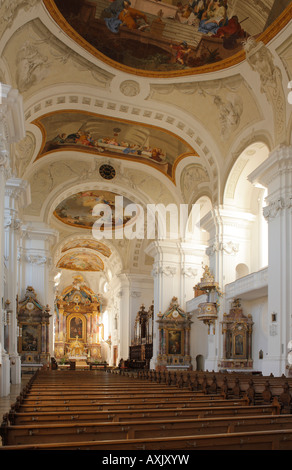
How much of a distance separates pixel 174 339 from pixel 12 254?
10.1 metres

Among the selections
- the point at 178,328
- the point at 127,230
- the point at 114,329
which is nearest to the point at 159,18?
the point at 178,328

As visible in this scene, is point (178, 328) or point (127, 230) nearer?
point (178, 328)

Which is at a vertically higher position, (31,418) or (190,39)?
(190,39)

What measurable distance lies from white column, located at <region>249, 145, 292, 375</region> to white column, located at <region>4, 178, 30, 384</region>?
751 cm

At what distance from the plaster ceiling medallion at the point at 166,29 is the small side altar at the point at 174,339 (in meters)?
11.5

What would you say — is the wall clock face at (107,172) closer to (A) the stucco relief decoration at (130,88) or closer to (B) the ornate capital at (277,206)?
(A) the stucco relief decoration at (130,88)

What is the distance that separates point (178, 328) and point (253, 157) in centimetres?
933

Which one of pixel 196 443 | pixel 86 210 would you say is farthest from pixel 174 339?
pixel 196 443

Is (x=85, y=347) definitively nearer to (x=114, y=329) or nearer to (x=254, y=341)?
(x=114, y=329)

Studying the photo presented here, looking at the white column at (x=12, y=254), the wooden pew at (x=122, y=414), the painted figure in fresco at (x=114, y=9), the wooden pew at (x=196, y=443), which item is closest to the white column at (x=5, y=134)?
the white column at (x=12, y=254)

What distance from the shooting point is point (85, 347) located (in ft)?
137

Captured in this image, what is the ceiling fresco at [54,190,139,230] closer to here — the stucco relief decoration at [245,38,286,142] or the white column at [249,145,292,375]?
the stucco relief decoration at [245,38,286,142]

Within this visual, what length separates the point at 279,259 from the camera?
44.3 ft

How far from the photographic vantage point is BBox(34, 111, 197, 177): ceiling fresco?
18.9 metres
